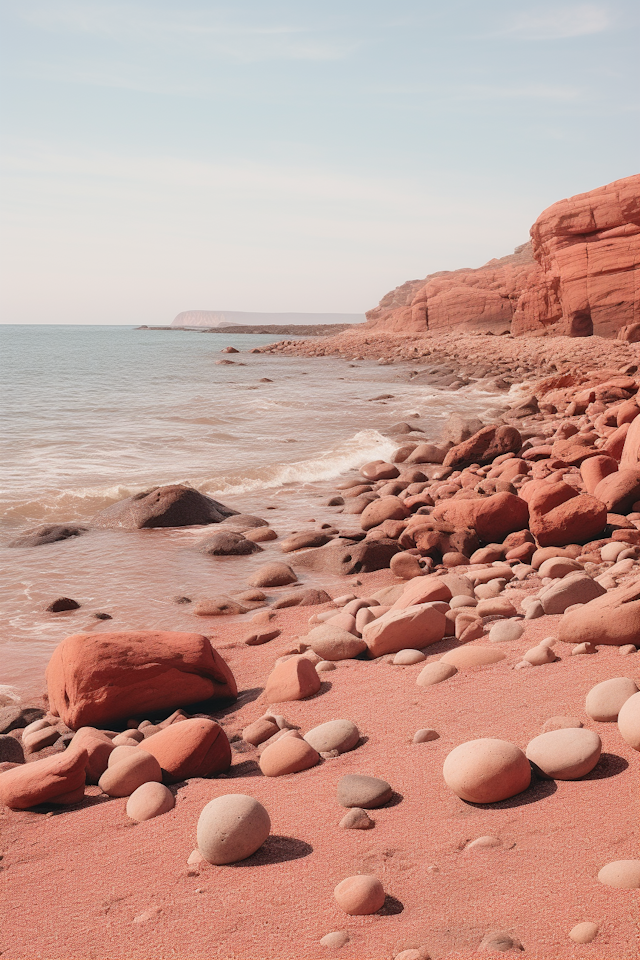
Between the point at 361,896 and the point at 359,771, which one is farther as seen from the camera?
the point at 359,771

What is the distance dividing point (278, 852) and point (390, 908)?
49 cm

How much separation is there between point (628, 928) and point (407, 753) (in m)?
1.23

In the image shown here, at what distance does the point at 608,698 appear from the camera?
2.73m

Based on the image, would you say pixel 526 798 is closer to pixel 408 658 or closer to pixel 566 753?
pixel 566 753

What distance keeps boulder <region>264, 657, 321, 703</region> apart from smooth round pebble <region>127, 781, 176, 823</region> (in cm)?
104

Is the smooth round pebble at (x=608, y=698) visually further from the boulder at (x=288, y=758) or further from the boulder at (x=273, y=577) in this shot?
the boulder at (x=273, y=577)

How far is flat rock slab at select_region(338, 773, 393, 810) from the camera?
2506 millimetres

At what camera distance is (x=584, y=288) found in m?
29.8

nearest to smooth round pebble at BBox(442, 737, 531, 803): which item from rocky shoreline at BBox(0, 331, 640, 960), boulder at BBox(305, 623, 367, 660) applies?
rocky shoreline at BBox(0, 331, 640, 960)

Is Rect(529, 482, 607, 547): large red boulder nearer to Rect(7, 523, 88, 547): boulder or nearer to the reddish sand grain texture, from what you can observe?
the reddish sand grain texture

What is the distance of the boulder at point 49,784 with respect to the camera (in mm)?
2947

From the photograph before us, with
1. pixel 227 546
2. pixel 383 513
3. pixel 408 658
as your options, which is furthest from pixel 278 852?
pixel 383 513

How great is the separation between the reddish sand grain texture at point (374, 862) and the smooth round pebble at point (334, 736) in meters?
0.06

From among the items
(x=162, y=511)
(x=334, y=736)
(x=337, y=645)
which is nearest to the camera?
(x=334, y=736)
